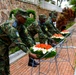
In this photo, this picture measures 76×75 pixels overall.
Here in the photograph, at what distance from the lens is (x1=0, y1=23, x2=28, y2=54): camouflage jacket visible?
173 inches

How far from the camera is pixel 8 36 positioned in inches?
178

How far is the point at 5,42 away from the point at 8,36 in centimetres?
22

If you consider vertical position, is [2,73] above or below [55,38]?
above

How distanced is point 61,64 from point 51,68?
2.57 ft

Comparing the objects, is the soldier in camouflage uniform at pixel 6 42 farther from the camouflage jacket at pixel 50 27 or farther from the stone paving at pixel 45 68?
the camouflage jacket at pixel 50 27

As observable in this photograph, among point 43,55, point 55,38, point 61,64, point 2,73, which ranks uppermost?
point 43,55

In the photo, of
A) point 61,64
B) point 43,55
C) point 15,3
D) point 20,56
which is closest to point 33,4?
point 15,3

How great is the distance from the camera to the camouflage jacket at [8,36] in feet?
14.4

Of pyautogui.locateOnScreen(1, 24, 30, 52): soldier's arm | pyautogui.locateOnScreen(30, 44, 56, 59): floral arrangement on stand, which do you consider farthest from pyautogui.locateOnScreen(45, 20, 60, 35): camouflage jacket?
pyautogui.locateOnScreen(1, 24, 30, 52): soldier's arm

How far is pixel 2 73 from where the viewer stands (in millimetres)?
4938

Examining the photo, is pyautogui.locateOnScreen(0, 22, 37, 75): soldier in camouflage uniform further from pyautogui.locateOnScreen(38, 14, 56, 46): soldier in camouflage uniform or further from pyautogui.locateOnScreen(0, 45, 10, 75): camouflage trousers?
pyautogui.locateOnScreen(38, 14, 56, 46): soldier in camouflage uniform

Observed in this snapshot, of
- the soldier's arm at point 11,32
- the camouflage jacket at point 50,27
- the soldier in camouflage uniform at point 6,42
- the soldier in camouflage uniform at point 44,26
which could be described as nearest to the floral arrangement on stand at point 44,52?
the soldier in camouflage uniform at point 6,42

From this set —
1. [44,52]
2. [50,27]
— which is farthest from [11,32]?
[50,27]

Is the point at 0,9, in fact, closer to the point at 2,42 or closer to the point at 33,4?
the point at 33,4
